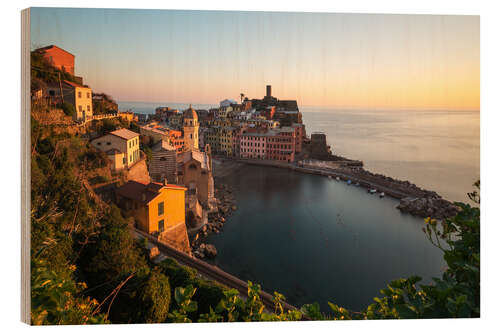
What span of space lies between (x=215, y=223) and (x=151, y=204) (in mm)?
1206

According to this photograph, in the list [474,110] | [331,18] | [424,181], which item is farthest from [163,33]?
[424,181]

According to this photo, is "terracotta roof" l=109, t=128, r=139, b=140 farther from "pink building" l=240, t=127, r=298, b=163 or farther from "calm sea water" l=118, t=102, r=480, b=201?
"pink building" l=240, t=127, r=298, b=163

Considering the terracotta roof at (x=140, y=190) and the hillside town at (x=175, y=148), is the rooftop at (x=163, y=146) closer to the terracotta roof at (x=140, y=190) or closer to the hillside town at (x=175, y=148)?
the hillside town at (x=175, y=148)

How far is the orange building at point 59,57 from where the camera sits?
8.98ft

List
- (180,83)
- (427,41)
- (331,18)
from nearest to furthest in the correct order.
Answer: (331,18) < (427,41) < (180,83)

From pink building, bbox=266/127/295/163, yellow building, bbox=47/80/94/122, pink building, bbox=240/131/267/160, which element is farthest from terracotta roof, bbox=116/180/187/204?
pink building, bbox=266/127/295/163

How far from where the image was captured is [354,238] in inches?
143

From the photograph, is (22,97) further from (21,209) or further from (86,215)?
(86,215)

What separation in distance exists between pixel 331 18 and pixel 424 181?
2.13m

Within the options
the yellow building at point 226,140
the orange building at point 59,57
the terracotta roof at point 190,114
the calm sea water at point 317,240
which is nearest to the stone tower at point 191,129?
the terracotta roof at point 190,114

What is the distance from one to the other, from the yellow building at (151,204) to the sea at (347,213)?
0.91 m

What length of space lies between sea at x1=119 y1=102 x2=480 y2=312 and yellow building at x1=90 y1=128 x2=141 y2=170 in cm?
101

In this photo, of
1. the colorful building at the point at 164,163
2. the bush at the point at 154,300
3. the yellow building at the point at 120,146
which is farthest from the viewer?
the yellow building at the point at 120,146

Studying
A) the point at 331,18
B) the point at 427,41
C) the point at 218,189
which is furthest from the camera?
the point at 218,189
